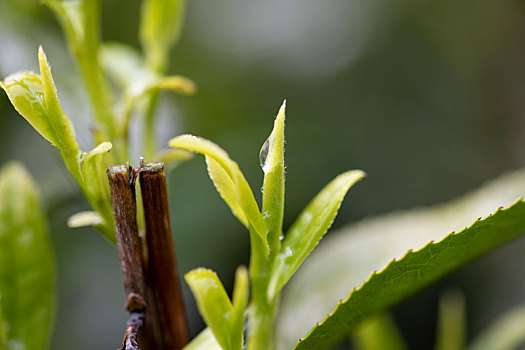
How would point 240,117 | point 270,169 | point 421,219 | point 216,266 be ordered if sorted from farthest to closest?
point 240,117 → point 216,266 → point 421,219 → point 270,169

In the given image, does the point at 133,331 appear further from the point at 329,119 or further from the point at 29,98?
the point at 329,119

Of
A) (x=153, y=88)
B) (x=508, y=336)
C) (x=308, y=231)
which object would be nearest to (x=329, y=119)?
(x=508, y=336)

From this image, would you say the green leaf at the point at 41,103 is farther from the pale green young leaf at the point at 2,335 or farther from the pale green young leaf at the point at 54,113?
the pale green young leaf at the point at 2,335

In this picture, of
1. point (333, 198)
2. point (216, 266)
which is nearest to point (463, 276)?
point (216, 266)

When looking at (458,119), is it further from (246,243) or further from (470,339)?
(246,243)

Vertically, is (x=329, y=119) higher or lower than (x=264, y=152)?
higher

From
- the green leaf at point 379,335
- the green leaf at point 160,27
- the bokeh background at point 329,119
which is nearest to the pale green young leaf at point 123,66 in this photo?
the green leaf at point 160,27

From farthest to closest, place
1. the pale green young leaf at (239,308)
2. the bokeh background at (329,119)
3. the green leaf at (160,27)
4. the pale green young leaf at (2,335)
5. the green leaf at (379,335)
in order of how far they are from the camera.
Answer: the bokeh background at (329,119), the green leaf at (379,335), the green leaf at (160,27), the pale green young leaf at (2,335), the pale green young leaf at (239,308)
